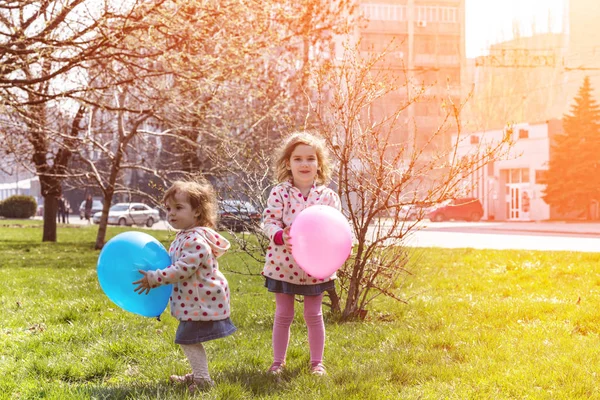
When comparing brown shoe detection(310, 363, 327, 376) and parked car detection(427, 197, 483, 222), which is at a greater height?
brown shoe detection(310, 363, 327, 376)

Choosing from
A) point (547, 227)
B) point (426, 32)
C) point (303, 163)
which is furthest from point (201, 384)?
point (426, 32)

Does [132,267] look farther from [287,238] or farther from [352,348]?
[352,348]

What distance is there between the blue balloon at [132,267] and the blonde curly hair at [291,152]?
1.11 meters

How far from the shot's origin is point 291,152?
5297 mm

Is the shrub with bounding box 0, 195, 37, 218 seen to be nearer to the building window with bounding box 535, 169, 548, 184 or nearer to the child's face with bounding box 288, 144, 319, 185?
the building window with bounding box 535, 169, 548, 184

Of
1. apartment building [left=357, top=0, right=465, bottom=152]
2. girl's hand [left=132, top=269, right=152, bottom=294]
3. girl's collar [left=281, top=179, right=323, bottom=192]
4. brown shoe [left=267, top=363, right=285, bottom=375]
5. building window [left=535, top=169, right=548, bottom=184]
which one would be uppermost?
apartment building [left=357, top=0, right=465, bottom=152]

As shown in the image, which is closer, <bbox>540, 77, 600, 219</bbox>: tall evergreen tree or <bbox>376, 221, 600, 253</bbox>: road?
<bbox>376, 221, 600, 253</bbox>: road

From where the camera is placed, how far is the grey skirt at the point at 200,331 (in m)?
4.64

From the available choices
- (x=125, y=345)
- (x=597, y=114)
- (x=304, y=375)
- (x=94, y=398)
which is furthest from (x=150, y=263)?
(x=597, y=114)

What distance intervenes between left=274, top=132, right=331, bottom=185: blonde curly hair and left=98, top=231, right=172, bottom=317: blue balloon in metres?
1.11

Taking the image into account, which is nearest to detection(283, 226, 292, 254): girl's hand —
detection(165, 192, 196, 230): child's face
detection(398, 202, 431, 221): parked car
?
detection(165, 192, 196, 230): child's face

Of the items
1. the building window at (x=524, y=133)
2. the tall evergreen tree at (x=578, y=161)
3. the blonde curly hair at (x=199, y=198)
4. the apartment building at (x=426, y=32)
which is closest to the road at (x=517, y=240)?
the blonde curly hair at (x=199, y=198)

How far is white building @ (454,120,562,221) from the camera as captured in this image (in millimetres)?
50344

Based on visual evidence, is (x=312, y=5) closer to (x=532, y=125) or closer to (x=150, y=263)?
(x=150, y=263)
